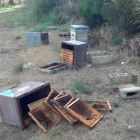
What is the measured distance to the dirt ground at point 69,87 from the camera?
415cm

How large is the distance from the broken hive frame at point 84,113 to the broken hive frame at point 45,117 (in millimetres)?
347

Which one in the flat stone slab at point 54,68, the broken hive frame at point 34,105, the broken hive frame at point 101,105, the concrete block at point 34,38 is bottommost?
the broken hive frame at point 101,105

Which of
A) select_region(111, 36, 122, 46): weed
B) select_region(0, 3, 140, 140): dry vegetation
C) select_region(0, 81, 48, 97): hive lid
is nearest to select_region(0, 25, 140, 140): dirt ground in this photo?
select_region(0, 3, 140, 140): dry vegetation

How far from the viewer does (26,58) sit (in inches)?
352

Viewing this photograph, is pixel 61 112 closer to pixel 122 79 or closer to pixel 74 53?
pixel 122 79

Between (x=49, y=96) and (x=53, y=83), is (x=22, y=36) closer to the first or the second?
(x=53, y=83)

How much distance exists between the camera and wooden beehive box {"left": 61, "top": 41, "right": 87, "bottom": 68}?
7.56 metres

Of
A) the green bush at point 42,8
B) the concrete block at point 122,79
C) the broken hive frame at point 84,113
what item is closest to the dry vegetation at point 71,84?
the broken hive frame at point 84,113

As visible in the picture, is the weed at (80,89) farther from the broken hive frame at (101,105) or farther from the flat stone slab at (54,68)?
the flat stone slab at (54,68)

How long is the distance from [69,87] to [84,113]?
176 centimetres

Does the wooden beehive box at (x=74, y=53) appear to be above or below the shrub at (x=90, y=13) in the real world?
below

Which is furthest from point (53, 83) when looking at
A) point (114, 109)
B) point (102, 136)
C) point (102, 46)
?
point (102, 46)

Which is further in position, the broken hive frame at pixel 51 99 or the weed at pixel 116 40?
the weed at pixel 116 40

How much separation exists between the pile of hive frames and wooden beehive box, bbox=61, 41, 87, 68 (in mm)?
2924
